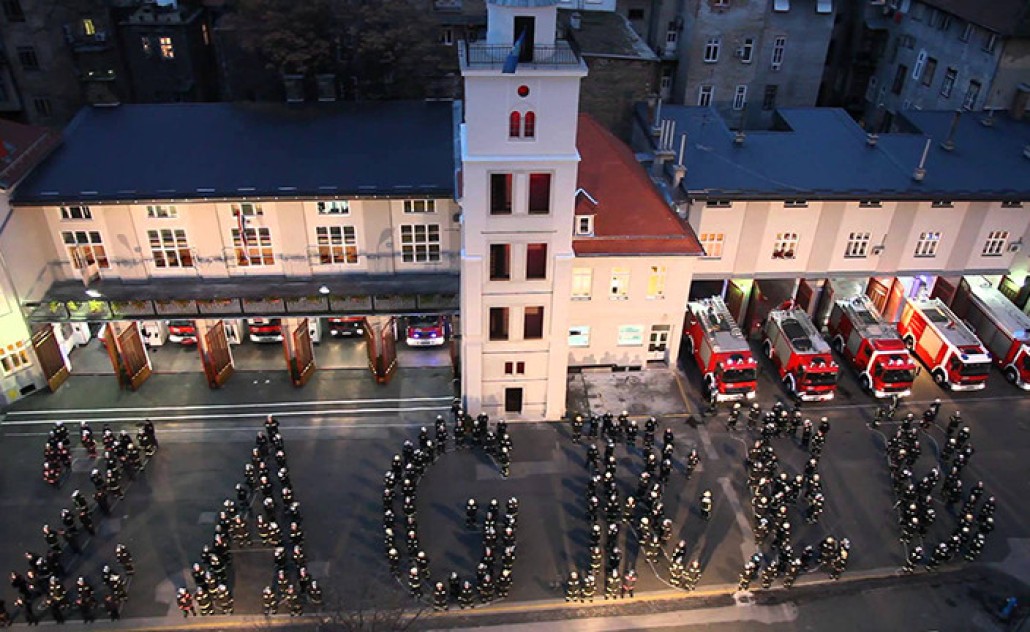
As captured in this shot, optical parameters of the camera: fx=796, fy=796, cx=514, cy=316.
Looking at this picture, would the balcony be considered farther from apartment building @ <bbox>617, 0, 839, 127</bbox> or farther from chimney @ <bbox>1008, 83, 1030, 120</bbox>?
chimney @ <bbox>1008, 83, 1030, 120</bbox>

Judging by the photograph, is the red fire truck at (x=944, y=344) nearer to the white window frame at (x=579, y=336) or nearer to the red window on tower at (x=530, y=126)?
the white window frame at (x=579, y=336)

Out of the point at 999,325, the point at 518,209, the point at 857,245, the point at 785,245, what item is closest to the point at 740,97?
the point at 857,245

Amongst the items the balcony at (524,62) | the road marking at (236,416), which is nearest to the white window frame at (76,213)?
the road marking at (236,416)

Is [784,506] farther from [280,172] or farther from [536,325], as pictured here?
[280,172]

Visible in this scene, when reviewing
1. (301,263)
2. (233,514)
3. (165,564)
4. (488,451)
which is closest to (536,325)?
(488,451)

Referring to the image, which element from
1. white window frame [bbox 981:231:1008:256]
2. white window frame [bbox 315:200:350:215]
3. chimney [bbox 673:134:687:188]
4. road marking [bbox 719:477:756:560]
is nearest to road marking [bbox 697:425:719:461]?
road marking [bbox 719:477:756:560]

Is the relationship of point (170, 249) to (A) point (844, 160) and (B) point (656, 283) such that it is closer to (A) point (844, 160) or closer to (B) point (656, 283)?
(B) point (656, 283)
